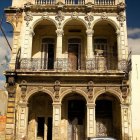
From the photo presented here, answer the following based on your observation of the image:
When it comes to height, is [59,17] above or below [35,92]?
above

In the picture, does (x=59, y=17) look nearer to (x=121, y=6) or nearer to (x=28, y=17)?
(x=28, y=17)

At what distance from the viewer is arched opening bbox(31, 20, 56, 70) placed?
73.9 ft

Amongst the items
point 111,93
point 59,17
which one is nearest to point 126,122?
point 111,93

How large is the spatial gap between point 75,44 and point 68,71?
365cm

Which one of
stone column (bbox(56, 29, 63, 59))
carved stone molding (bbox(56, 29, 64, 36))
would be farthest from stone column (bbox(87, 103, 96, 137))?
carved stone molding (bbox(56, 29, 64, 36))

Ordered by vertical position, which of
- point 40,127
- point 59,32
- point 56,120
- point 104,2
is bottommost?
point 40,127

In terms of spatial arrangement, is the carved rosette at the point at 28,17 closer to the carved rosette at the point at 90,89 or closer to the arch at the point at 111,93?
the carved rosette at the point at 90,89

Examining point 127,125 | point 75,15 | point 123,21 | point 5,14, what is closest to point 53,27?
point 75,15

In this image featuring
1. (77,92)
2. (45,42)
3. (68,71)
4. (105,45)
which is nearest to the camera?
(68,71)

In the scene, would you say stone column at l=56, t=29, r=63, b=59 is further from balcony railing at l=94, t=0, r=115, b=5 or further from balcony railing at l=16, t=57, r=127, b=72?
balcony railing at l=94, t=0, r=115, b=5

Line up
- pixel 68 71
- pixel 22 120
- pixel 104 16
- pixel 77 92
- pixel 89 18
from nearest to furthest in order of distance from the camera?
1. pixel 22 120
2. pixel 68 71
3. pixel 77 92
4. pixel 89 18
5. pixel 104 16

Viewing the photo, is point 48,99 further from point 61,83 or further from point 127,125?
point 127,125

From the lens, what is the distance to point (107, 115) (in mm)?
21625

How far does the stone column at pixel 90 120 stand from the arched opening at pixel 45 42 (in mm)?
4614
